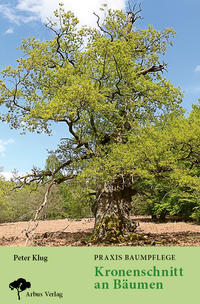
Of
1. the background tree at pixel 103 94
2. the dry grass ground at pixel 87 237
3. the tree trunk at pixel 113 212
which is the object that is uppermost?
the background tree at pixel 103 94

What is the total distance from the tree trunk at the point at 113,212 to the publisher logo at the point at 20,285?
20.2ft

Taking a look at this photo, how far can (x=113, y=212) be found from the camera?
495 inches

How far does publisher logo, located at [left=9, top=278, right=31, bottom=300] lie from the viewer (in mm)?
5965

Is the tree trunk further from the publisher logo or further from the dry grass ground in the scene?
the publisher logo

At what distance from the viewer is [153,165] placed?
10883mm

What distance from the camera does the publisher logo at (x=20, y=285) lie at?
235 inches

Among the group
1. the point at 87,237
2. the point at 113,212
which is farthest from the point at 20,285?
the point at 87,237

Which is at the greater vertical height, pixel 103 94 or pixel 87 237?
pixel 103 94

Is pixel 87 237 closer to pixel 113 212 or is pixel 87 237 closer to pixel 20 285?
pixel 113 212

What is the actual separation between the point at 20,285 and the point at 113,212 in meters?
6.89

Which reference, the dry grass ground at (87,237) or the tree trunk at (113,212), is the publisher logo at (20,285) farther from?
the tree trunk at (113,212)

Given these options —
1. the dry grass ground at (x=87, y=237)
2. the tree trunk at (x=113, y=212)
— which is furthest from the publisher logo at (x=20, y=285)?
the tree trunk at (x=113, y=212)

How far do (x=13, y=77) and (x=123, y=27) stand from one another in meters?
5.80

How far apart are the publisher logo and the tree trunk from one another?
6.15 m
